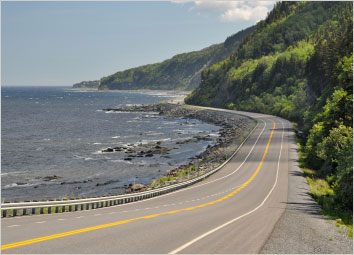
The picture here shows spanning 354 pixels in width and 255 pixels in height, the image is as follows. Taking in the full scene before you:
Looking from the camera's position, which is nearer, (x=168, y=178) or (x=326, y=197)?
(x=326, y=197)

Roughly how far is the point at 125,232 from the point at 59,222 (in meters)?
3.93

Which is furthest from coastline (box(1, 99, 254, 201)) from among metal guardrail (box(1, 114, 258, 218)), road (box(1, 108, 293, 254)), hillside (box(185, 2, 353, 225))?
hillside (box(185, 2, 353, 225))

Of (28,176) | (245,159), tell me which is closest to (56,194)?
(28,176)

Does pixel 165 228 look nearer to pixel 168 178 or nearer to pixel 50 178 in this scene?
pixel 168 178

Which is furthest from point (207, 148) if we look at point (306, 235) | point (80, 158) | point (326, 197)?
point (306, 235)

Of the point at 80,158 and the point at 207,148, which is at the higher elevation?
the point at 207,148

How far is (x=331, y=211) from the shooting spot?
2659 cm

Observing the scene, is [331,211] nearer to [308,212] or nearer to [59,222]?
[308,212]

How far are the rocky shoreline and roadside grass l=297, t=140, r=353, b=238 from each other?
1233cm

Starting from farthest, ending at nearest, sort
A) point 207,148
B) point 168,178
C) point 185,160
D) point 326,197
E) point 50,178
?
point 207,148, point 185,160, point 50,178, point 168,178, point 326,197

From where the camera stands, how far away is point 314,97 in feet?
327

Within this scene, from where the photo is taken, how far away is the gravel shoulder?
47.6ft

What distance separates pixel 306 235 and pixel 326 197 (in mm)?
17423

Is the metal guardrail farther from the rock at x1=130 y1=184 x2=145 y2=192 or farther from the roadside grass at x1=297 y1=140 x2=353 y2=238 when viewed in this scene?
the roadside grass at x1=297 y1=140 x2=353 y2=238
